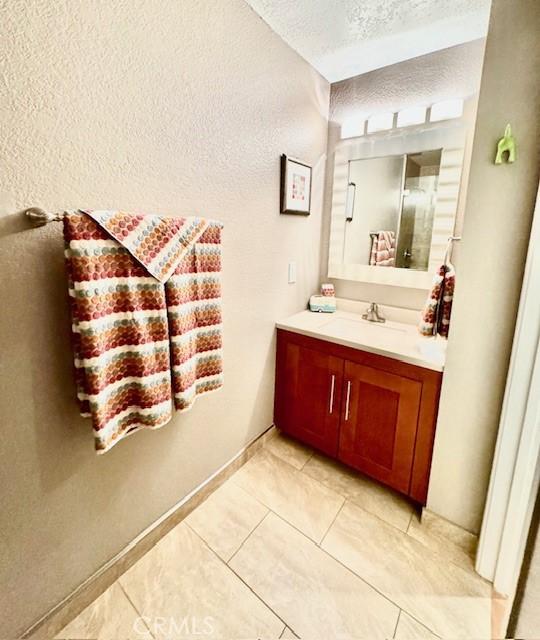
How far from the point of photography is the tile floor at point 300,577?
1.05 metres

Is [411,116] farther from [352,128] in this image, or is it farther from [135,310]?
[135,310]

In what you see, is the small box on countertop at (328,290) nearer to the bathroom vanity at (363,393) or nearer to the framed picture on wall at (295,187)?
the bathroom vanity at (363,393)

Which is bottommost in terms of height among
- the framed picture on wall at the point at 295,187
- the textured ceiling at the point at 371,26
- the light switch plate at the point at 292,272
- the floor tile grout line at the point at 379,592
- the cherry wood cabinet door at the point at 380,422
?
the floor tile grout line at the point at 379,592

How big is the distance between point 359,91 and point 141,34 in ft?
4.38

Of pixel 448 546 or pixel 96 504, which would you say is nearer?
pixel 96 504

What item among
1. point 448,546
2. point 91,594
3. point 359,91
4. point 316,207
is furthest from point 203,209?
point 448,546

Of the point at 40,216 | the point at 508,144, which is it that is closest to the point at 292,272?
the point at 508,144

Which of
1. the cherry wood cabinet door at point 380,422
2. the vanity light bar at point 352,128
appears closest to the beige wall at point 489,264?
the cherry wood cabinet door at point 380,422

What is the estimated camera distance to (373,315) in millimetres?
1872

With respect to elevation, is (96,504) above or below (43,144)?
below

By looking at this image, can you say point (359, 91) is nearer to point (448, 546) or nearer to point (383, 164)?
point (383, 164)

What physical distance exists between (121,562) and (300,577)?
69 cm

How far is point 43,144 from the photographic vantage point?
2.63 ft

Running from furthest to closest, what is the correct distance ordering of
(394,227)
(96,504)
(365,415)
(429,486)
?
1. (394,227)
2. (365,415)
3. (429,486)
4. (96,504)
